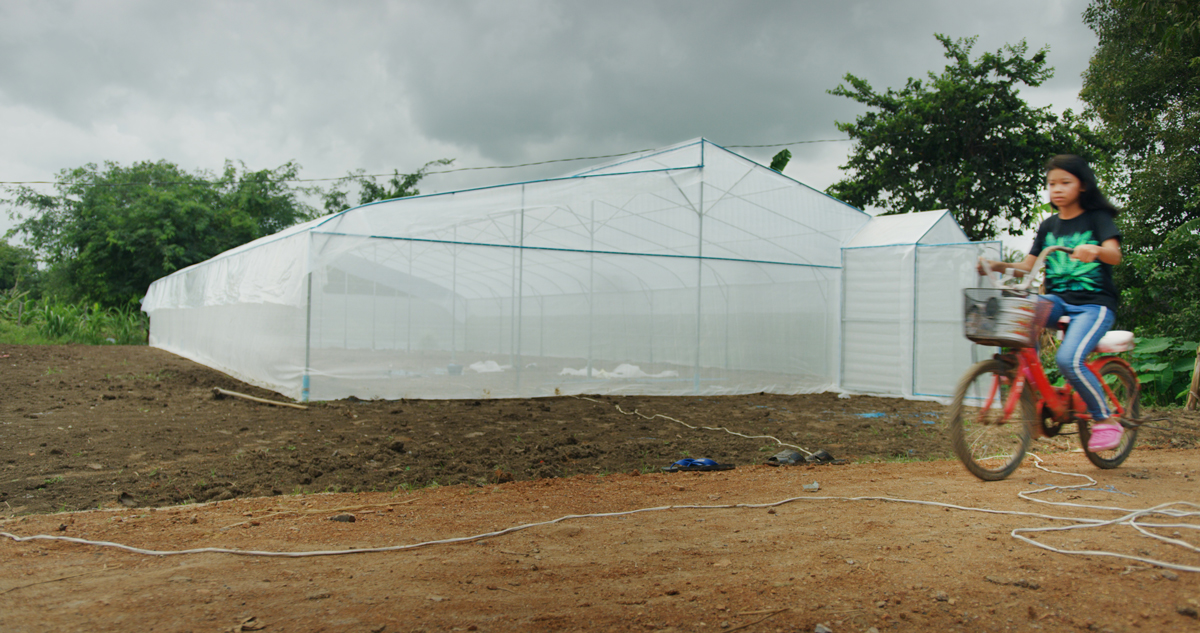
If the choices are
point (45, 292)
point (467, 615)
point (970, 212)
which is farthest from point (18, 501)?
point (45, 292)

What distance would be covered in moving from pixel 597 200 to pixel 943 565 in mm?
7640

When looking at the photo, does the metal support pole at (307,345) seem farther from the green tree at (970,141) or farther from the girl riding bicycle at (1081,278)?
the green tree at (970,141)

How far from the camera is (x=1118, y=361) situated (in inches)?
155

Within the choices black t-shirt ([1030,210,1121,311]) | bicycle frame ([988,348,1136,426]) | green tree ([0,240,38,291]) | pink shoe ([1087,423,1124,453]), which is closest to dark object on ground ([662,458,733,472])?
bicycle frame ([988,348,1136,426])

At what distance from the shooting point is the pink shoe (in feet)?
11.5

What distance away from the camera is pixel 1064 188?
347 centimetres

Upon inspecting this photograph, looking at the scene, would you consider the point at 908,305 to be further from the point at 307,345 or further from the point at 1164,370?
the point at 307,345

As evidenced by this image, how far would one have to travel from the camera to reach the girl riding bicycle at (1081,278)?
3.37 metres

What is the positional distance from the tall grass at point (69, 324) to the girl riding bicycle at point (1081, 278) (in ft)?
70.7

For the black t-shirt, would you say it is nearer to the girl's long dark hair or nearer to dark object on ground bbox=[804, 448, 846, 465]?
the girl's long dark hair

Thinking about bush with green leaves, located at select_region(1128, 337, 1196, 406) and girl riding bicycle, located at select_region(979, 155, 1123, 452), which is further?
bush with green leaves, located at select_region(1128, 337, 1196, 406)

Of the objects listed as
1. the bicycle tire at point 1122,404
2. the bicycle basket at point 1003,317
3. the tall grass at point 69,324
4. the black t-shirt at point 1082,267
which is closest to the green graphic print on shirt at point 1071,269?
the black t-shirt at point 1082,267

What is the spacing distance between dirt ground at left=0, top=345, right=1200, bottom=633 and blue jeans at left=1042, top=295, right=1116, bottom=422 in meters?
0.44

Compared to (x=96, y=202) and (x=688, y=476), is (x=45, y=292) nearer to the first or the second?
(x=96, y=202)
